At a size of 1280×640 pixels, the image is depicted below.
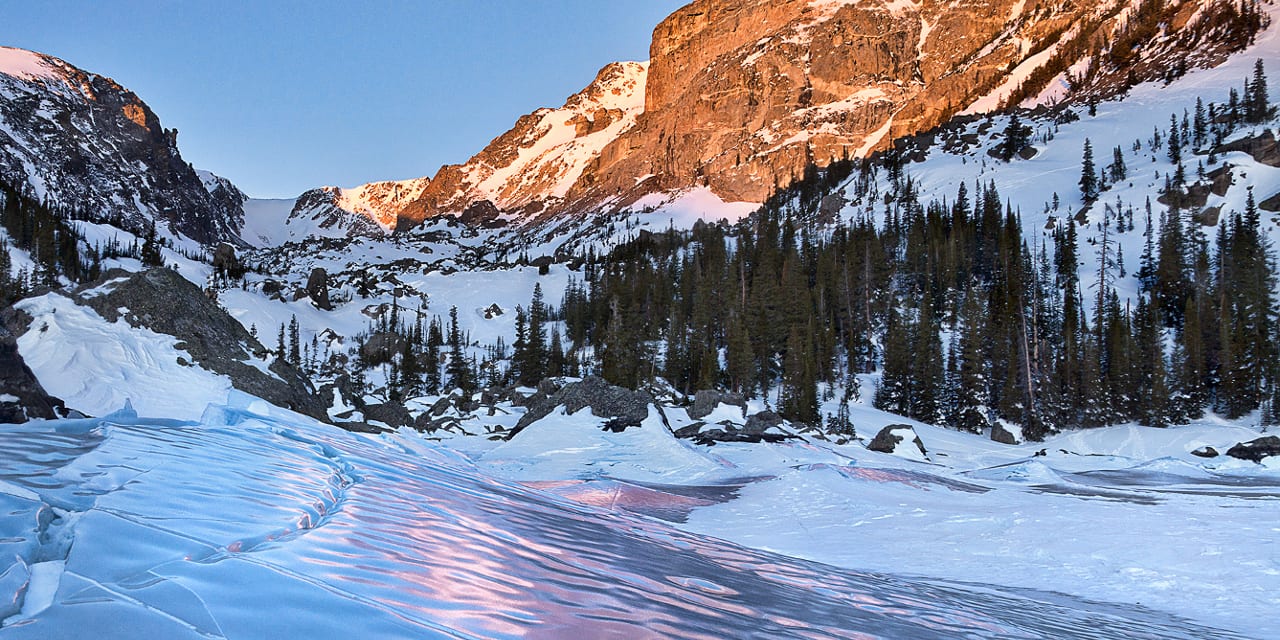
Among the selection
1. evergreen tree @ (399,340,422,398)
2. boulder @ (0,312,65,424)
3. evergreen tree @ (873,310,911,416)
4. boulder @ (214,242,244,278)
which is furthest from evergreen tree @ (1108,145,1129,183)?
boulder @ (214,242,244,278)

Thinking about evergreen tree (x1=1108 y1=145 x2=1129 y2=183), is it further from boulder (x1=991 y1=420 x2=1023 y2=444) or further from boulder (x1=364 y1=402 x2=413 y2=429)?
boulder (x1=364 y1=402 x2=413 y2=429)

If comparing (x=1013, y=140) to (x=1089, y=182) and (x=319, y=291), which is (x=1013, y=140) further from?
(x=319, y=291)

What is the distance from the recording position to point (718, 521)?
24.2 ft

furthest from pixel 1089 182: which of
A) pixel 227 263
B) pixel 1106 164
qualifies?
pixel 227 263

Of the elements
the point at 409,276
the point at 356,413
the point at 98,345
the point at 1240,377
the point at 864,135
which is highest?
the point at 864,135

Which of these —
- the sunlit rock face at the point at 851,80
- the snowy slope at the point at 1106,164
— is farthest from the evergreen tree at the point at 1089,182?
the sunlit rock face at the point at 851,80

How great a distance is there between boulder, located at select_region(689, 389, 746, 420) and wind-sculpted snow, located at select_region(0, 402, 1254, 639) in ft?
60.5

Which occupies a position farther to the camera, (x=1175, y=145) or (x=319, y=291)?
(x=319, y=291)

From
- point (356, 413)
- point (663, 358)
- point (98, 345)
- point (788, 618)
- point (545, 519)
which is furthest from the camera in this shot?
point (663, 358)

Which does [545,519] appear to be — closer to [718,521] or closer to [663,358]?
[718,521]

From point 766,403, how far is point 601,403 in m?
14.7

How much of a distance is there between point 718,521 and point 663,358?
49711 millimetres

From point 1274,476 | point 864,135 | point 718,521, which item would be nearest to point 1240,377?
point 1274,476

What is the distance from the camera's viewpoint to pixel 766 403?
3141 centimetres
